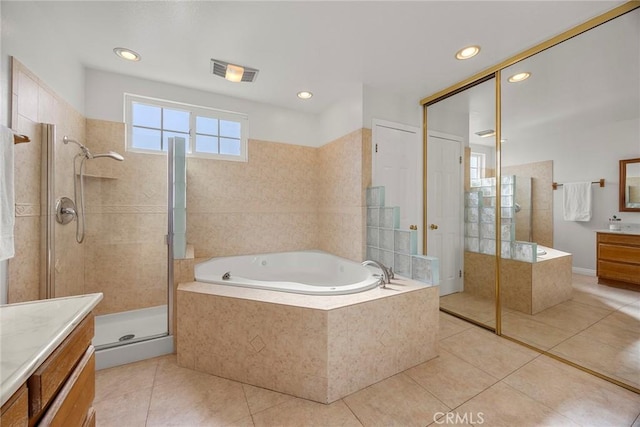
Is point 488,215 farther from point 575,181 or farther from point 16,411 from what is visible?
point 16,411

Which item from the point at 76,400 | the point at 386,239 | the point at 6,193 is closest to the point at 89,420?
the point at 76,400

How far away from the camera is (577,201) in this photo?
1800mm

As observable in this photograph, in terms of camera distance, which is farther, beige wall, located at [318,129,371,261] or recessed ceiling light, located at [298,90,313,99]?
recessed ceiling light, located at [298,90,313,99]

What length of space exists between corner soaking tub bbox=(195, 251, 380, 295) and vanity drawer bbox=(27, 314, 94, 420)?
1.16 m

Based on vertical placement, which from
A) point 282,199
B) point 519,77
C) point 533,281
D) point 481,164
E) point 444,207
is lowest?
point 533,281

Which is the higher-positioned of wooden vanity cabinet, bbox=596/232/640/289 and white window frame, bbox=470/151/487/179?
white window frame, bbox=470/151/487/179

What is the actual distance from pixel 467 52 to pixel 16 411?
2.97 meters

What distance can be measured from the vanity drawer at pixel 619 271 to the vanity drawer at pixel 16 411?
2907mm

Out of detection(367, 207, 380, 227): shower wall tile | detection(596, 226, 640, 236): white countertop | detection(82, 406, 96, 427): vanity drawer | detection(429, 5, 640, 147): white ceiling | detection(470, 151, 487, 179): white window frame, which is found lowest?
detection(82, 406, 96, 427): vanity drawer

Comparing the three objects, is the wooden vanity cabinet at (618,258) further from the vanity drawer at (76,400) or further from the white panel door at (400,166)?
the vanity drawer at (76,400)

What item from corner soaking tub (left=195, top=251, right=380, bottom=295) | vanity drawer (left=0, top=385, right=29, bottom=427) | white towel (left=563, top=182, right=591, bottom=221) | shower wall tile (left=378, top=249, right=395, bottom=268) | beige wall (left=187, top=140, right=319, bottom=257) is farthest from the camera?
beige wall (left=187, top=140, right=319, bottom=257)

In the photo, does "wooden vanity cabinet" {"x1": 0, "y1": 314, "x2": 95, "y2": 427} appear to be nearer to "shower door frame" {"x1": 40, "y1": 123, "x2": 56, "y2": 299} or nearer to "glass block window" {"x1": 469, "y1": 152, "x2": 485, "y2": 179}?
"shower door frame" {"x1": 40, "y1": 123, "x2": 56, "y2": 299}

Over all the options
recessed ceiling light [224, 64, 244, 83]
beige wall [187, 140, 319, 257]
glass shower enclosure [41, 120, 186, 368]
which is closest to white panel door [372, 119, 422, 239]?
beige wall [187, 140, 319, 257]

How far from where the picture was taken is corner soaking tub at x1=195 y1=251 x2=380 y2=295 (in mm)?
2381
